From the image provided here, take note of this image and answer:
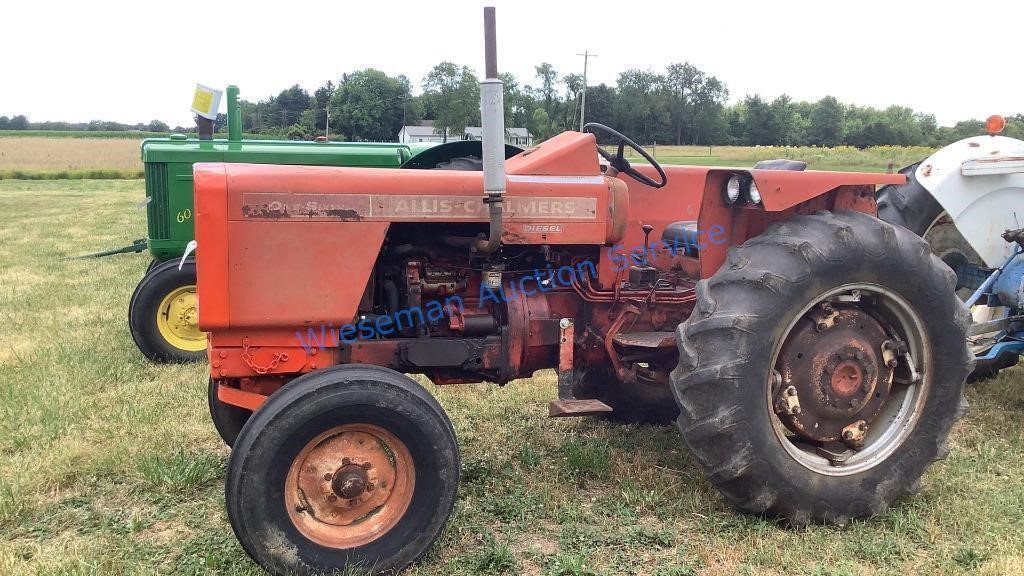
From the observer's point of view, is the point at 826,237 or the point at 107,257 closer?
the point at 826,237

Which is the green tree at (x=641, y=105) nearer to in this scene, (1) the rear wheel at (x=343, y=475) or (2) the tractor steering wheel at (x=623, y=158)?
(2) the tractor steering wheel at (x=623, y=158)

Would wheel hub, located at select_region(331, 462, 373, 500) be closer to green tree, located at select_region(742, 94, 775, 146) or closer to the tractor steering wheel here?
the tractor steering wheel

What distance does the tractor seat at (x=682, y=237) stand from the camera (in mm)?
3590

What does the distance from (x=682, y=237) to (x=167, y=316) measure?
403 centimetres

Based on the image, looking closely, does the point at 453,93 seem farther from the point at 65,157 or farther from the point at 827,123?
the point at 65,157

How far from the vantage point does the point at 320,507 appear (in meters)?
2.70

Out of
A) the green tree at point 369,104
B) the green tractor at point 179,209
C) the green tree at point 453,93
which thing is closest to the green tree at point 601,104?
the green tree at point 453,93

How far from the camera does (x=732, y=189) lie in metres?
3.34

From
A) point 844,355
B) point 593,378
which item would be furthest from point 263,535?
point 844,355

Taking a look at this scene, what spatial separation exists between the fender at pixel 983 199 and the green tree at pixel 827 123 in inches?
1007

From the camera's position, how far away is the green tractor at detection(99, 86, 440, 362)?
5578 mm

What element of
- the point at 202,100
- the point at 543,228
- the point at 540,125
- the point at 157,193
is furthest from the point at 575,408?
the point at 540,125

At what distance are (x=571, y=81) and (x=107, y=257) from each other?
79.1 ft

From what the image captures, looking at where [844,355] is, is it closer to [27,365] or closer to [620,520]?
[620,520]
